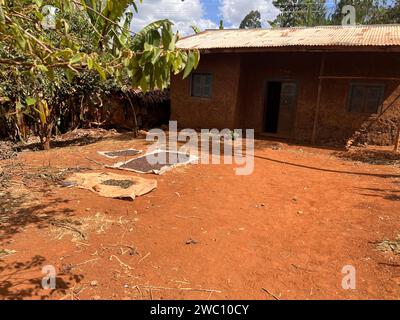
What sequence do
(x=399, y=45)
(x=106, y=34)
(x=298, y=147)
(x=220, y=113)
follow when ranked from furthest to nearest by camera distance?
(x=220, y=113) < (x=298, y=147) < (x=399, y=45) < (x=106, y=34)

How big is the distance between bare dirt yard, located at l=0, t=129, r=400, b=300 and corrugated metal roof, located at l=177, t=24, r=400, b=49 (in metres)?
4.55

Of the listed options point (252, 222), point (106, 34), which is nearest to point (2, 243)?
point (106, 34)

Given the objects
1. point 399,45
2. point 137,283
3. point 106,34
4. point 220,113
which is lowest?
point 137,283

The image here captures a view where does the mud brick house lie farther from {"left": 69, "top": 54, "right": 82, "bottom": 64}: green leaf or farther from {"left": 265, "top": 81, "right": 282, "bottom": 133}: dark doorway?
{"left": 69, "top": 54, "right": 82, "bottom": 64}: green leaf

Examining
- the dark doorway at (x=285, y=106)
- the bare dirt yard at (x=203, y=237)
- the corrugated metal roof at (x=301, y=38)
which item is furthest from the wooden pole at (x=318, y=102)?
the bare dirt yard at (x=203, y=237)

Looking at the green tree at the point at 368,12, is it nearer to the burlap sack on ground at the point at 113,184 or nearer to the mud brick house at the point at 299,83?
the mud brick house at the point at 299,83

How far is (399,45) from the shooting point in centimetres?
813

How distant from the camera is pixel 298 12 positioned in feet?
110

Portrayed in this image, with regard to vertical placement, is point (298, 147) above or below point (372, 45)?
below

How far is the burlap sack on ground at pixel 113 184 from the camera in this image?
16.8 feet

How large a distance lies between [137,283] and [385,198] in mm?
4402

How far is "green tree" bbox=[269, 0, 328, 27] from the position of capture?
33.7 m

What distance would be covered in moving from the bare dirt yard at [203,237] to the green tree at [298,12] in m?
31.7

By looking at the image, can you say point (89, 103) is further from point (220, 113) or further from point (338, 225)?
→ point (338, 225)
